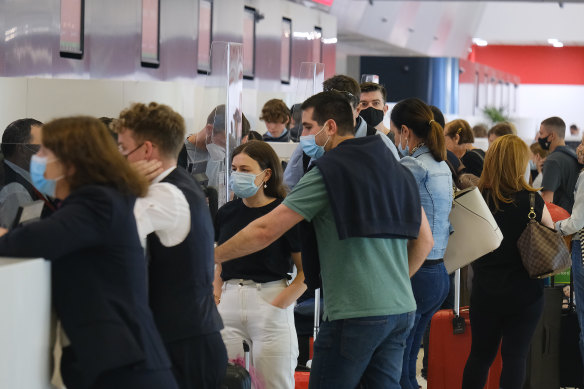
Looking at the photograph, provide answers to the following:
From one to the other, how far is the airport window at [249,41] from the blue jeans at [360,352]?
8777 millimetres

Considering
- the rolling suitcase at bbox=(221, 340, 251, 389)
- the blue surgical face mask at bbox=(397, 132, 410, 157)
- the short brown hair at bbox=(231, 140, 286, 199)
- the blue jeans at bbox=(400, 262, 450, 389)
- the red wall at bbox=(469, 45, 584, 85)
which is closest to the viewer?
the rolling suitcase at bbox=(221, 340, 251, 389)

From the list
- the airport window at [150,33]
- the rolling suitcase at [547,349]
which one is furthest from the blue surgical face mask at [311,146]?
the airport window at [150,33]

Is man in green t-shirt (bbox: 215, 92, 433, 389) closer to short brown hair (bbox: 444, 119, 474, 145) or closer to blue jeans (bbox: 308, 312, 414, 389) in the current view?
blue jeans (bbox: 308, 312, 414, 389)

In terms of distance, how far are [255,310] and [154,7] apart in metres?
5.75

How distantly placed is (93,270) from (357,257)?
3.36 ft

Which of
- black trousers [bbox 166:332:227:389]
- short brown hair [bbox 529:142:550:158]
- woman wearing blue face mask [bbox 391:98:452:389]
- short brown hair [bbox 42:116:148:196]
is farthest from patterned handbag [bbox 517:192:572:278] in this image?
short brown hair [bbox 529:142:550:158]

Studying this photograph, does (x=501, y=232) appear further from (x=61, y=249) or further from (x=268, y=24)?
(x=268, y=24)

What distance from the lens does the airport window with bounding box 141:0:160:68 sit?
8703 millimetres

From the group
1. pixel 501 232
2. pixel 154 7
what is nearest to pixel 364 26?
pixel 154 7

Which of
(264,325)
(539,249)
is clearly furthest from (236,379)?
(539,249)

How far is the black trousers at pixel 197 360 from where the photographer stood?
107 inches

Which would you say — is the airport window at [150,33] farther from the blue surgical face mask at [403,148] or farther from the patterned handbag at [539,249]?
the patterned handbag at [539,249]

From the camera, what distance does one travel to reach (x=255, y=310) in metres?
3.73

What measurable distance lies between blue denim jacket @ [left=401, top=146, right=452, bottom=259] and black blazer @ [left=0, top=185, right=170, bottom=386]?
203 cm
